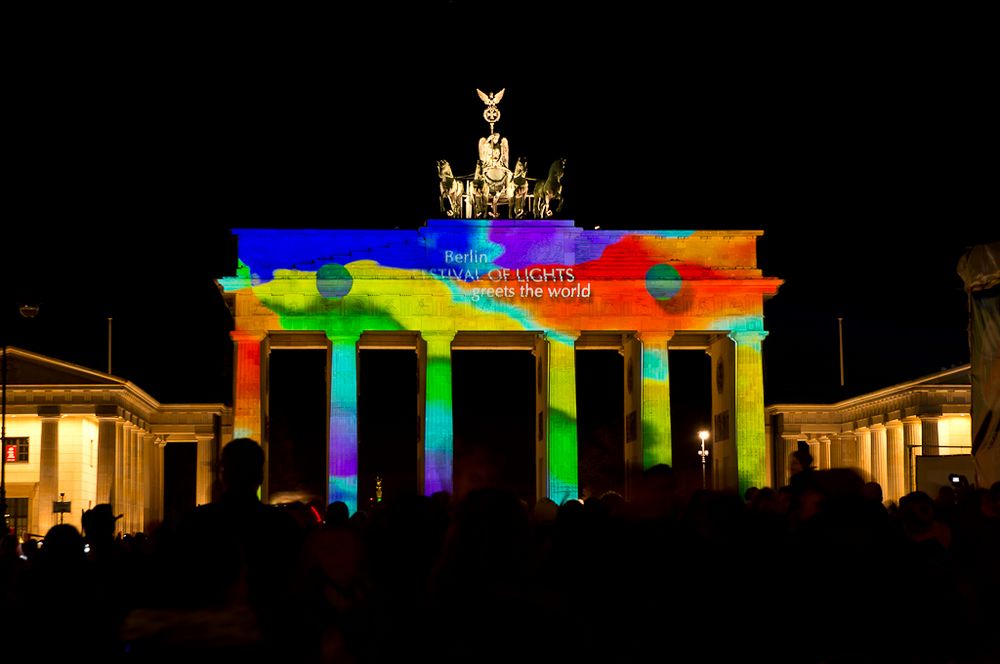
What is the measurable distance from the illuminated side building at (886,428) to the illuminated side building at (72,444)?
113 ft

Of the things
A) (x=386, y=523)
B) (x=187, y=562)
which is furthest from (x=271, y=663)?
(x=386, y=523)

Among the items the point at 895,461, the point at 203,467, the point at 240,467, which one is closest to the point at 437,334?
the point at 203,467

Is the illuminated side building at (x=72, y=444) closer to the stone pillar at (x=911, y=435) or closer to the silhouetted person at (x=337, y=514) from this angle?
the stone pillar at (x=911, y=435)

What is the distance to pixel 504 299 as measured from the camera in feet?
228

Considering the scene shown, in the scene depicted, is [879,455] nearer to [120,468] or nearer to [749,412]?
[749,412]

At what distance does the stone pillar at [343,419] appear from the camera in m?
68.0

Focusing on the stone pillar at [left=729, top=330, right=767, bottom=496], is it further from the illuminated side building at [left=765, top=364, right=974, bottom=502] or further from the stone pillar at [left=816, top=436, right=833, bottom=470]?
the stone pillar at [left=816, top=436, right=833, bottom=470]

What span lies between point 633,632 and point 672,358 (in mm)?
96564

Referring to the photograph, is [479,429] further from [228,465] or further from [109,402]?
[228,465]

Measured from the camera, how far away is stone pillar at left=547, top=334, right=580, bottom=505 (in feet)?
224

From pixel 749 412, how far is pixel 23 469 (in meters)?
38.8

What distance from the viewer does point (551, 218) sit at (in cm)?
7000

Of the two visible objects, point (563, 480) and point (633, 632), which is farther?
point (563, 480)

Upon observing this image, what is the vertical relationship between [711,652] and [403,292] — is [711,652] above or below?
below
